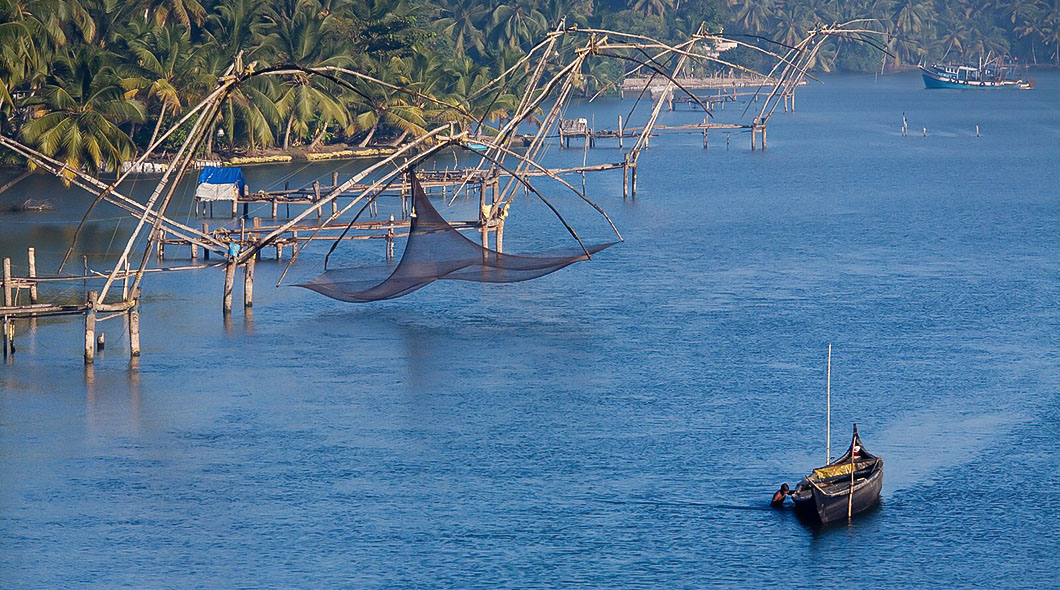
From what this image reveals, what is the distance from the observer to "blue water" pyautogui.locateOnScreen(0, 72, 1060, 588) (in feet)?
77.3

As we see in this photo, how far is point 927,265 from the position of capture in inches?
1857

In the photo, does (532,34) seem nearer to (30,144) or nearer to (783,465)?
(30,144)

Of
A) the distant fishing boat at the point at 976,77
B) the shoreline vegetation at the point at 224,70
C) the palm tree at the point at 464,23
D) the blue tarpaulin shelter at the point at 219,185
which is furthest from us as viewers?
the distant fishing boat at the point at 976,77

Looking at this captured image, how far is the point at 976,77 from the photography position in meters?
161

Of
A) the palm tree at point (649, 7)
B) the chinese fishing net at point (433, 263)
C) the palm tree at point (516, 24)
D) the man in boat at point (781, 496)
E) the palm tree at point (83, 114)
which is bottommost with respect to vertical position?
the man in boat at point (781, 496)

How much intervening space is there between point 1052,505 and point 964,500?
1.45m

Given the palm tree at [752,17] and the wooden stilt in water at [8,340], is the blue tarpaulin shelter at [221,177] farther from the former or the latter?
the palm tree at [752,17]

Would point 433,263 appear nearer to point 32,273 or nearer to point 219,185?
point 32,273

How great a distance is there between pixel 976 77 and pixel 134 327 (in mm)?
142783

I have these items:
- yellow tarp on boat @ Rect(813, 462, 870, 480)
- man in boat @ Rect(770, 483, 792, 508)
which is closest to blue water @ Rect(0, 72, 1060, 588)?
man in boat @ Rect(770, 483, 792, 508)

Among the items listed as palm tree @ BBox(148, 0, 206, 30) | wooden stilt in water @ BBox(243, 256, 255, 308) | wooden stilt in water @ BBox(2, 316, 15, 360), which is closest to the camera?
wooden stilt in water @ BBox(2, 316, 15, 360)

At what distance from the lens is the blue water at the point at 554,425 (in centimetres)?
2356

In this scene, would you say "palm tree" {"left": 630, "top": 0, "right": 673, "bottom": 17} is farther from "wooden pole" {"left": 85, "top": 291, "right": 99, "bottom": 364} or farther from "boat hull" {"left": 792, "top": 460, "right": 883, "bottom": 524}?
"boat hull" {"left": 792, "top": 460, "right": 883, "bottom": 524}

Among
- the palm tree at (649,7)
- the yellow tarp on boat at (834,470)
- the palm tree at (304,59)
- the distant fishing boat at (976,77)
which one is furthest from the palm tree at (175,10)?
the distant fishing boat at (976,77)
